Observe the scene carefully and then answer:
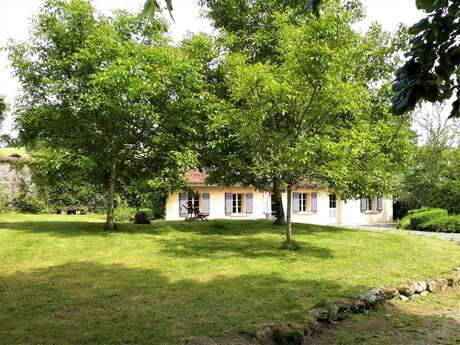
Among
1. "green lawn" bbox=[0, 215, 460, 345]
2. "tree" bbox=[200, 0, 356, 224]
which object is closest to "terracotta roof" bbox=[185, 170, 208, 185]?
"tree" bbox=[200, 0, 356, 224]

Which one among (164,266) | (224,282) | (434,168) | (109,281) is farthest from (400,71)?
(434,168)

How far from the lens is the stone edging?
5430 mm

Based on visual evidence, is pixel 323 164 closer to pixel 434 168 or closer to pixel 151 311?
pixel 151 311

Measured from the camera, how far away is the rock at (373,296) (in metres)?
7.52

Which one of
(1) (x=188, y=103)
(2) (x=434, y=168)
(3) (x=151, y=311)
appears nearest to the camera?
(3) (x=151, y=311)

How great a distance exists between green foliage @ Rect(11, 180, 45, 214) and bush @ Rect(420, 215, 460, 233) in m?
23.2

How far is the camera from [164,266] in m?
9.73

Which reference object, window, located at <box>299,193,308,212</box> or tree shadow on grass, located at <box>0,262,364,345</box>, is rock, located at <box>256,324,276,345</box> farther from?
window, located at <box>299,193,308,212</box>

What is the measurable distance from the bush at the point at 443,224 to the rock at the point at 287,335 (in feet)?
65.7

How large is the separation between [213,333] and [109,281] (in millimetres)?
3474

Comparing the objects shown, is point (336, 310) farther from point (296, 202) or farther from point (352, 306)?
point (296, 202)

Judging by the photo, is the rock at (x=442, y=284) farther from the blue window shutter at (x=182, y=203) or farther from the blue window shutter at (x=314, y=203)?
the blue window shutter at (x=314, y=203)

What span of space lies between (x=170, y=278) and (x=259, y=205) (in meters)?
22.3

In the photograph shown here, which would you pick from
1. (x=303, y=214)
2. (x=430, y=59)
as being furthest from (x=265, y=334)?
(x=303, y=214)
